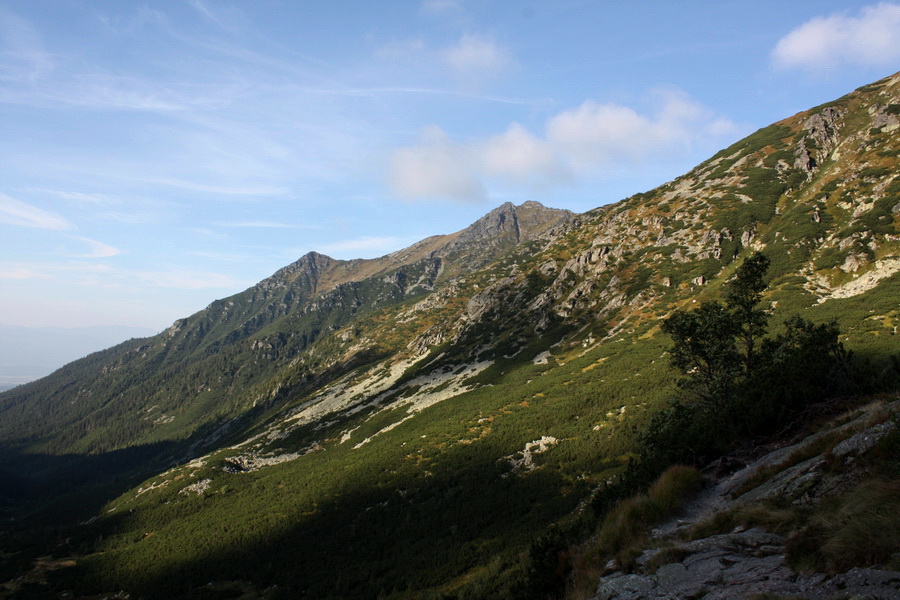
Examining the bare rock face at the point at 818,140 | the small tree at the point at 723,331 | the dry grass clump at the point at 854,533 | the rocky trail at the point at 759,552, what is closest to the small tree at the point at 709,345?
the small tree at the point at 723,331

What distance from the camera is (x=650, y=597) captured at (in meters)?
9.24

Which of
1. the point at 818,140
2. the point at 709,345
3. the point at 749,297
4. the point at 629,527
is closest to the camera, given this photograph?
the point at 629,527

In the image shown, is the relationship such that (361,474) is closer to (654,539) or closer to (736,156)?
(654,539)

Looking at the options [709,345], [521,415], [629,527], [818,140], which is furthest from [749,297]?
[818,140]

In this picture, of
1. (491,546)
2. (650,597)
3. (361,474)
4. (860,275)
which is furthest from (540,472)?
(860,275)

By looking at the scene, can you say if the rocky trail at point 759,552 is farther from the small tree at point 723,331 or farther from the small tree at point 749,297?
the small tree at point 749,297

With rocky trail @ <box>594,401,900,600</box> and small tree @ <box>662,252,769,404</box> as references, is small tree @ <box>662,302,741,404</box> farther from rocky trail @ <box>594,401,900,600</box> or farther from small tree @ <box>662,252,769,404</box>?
rocky trail @ <box>594,401,900,600</box>

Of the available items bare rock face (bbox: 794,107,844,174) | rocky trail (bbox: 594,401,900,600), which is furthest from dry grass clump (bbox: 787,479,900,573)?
bare rock face (bbox: 794,107,844,174)

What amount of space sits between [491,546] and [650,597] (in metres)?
29.5

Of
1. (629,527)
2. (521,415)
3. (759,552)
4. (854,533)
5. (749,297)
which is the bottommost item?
(521,415)

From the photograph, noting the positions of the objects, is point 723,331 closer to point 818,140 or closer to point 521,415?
point 521,415

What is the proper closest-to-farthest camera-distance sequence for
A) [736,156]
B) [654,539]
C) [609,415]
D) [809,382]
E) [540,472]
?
[654,539] < [809,382] < [540,472] < [609,415] < [736,156]

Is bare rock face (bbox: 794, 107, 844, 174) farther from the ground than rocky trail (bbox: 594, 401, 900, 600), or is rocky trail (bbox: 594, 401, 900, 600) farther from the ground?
bare rock face (bbox: 794, 107, 844, 174)

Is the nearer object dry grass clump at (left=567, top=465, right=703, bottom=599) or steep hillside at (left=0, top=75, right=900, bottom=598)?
dry grass clump at (left=567, top=465, right=703, bottom=599)
